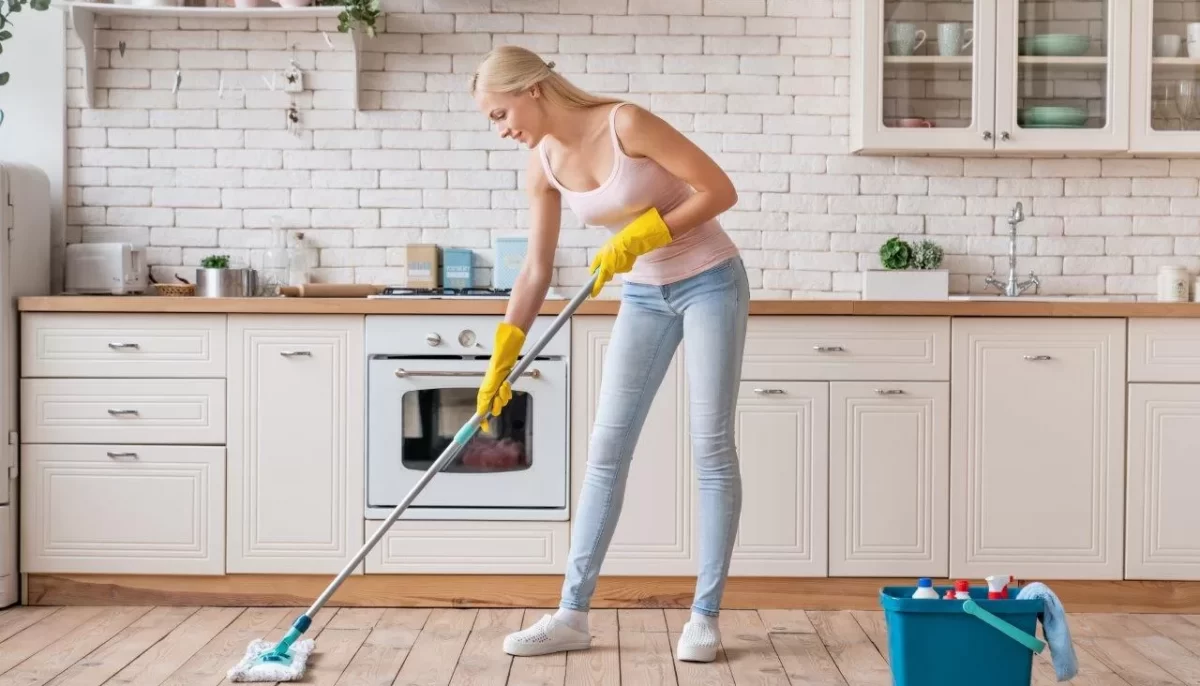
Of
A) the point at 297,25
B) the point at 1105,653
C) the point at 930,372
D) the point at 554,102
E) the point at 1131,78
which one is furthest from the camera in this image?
the point at 297,25

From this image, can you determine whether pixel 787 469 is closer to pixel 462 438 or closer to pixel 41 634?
pixel 462 438

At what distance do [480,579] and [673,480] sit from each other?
0.56m

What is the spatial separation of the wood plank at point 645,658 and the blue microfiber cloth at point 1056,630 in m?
0.74

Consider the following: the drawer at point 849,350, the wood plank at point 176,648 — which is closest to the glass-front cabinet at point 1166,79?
the drawer at point 849,350

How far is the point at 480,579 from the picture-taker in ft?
10.8

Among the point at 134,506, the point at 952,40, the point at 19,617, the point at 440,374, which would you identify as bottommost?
the point at 19,617

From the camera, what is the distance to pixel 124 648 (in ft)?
9.36

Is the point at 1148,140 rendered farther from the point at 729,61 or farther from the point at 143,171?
the point at 143,171

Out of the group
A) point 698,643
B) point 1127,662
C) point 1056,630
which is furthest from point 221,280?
point 1127,662

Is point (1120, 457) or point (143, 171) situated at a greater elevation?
point (143, 171)

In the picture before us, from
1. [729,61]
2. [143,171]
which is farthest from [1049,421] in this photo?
[143,171]

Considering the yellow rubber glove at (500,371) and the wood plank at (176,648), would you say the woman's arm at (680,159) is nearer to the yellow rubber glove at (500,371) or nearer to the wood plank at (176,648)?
the yellow rubber glove at (500,371)

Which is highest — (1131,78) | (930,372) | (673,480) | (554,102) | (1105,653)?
(1131,78)

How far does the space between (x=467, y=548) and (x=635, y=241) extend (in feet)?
3.54
